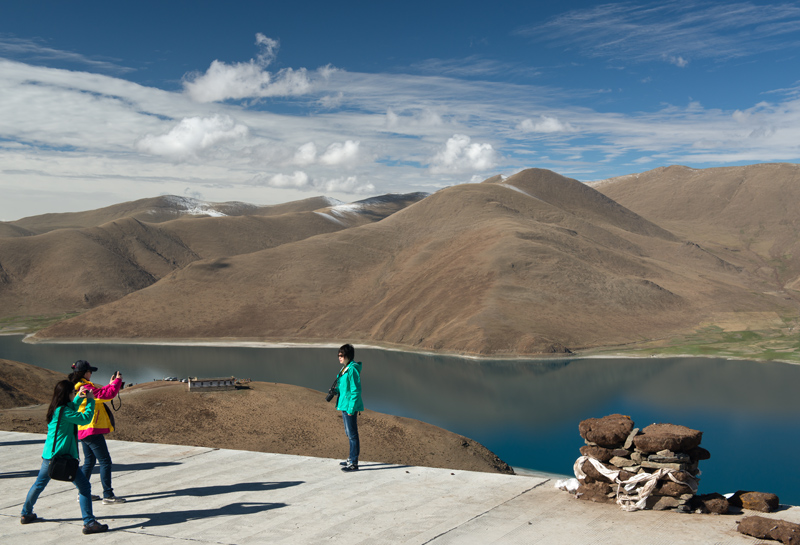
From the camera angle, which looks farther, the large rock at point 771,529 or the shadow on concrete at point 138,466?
the shadow on concrete at point 138,466

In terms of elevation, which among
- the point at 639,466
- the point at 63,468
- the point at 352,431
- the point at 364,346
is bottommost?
the point at 364,346

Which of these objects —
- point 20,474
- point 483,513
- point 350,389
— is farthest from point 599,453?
point 20,474

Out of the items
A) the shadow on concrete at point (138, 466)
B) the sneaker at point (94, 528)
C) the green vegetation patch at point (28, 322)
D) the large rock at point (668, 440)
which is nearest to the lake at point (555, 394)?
the large rock at point (668, 440)

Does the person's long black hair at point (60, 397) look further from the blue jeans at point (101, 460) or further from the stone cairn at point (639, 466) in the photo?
the stone cairn at point (639, 466)

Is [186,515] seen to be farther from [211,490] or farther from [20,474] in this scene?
[20,474]

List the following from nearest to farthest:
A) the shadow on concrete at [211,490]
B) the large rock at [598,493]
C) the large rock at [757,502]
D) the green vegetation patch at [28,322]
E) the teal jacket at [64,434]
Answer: the large rock at [757,502], the teal jacket at [64,434], the large rock at [598,493], the shadow on concrete at [211,490], the green vegetation patch at [28,322]

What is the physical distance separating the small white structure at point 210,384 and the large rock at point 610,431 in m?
30.9

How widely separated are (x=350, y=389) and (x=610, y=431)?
5722 mm

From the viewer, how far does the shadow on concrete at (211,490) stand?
1257 cm

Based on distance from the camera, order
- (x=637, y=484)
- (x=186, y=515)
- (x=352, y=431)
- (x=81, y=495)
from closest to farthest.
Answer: (x=81, y=495) < (x=637, y=484) < (x=186, y=515) < (x=352, y=431)

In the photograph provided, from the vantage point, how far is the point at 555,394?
6831 cm

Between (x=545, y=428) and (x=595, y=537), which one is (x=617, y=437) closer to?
(x=595, y=537)

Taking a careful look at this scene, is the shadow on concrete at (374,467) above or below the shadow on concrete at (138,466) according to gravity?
below

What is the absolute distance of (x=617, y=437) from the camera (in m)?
11.7
